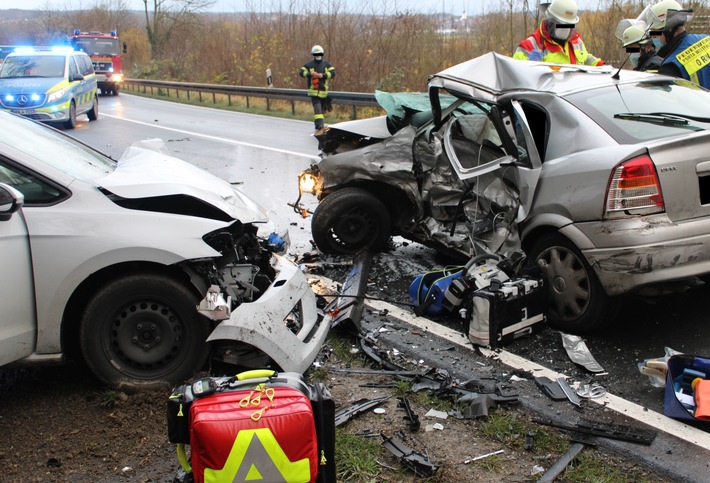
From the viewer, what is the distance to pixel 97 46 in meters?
34.5

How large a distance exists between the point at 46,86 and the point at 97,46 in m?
20.4

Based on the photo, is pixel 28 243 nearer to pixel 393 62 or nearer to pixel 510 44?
pixel 510 44

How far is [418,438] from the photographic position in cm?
336

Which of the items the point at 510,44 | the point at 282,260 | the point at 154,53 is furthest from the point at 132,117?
the point at 154,53

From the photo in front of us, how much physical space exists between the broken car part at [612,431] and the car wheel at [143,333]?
6.33 ft

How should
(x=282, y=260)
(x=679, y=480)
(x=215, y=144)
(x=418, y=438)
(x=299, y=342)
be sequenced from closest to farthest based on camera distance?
(x=679, y=480)
(x=418, y=438)
(x=299, y=342)
(x=282, y=260)
(x=215, y=144)

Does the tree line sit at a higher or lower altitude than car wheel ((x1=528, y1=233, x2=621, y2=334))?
higher

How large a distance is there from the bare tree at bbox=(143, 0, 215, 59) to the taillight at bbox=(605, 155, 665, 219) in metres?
42.5

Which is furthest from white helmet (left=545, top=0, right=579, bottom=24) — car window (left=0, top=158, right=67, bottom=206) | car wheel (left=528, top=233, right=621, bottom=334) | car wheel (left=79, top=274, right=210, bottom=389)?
car window (left=0, top=158, right=67, bottom=206)

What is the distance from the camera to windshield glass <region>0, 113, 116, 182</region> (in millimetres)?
3779

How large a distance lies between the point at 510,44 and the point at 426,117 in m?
11.8

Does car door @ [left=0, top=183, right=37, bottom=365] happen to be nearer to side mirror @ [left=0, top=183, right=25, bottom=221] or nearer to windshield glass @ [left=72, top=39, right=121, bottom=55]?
side mirror @ [left=0, top=183, right=25, bottom=221]

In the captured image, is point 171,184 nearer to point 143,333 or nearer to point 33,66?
point 143,333

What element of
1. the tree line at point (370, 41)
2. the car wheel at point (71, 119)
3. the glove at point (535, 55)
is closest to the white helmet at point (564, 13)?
the glove at point (535, 55)
